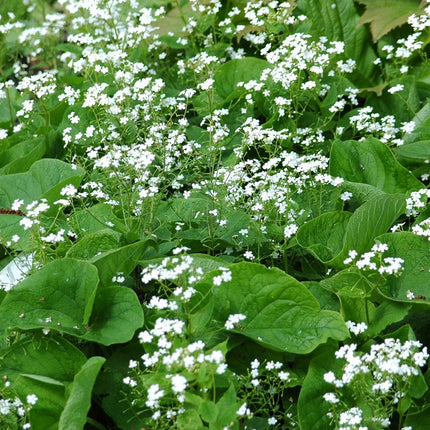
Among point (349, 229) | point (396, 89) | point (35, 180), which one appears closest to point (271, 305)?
point (349, 229)

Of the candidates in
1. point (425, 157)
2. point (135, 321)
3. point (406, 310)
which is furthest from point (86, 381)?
point (425, 157)

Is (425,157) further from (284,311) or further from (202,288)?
(202,288)

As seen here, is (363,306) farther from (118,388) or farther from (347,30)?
(347,30)

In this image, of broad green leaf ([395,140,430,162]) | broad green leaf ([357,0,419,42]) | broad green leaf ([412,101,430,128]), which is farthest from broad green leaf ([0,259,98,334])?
broad green leaf ([357,0,419,42])

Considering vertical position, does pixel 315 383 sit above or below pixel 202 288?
below

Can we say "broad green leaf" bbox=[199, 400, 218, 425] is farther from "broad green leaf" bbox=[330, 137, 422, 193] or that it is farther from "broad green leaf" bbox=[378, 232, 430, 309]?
"broad green leaf" bbox=[330, 137, 422, 193]
